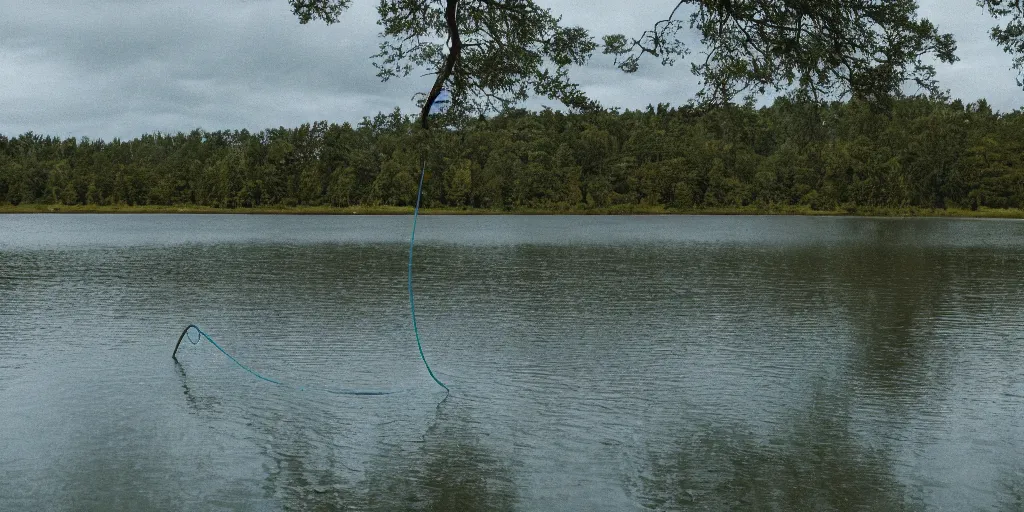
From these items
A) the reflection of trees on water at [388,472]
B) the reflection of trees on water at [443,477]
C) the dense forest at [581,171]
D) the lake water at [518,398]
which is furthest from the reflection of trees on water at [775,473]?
the dense forest at [581,171]

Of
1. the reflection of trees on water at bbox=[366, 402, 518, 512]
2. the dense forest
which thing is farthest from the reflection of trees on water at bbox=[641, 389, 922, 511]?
the dense forest

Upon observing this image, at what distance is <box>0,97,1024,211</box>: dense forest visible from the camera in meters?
112

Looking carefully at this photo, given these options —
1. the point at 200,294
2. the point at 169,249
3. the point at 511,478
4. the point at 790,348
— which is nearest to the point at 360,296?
the point at 200,294

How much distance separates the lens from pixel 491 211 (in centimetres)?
13112

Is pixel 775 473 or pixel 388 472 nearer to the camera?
pixel 775 473

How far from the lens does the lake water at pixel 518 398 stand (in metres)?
9.48

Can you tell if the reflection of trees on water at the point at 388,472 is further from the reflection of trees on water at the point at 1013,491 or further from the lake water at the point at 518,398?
the reflection of trees on water at the point at 1013,491

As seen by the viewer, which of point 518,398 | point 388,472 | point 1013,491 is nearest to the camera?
point 1013,491

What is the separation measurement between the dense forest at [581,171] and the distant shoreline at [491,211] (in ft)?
3.75

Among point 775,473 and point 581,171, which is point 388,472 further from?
point 581,171

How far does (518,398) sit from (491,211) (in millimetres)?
118161

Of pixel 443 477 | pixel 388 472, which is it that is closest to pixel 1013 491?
pixel 443 477

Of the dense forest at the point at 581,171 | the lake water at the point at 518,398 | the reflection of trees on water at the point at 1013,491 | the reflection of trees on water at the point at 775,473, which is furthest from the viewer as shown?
the dense forest at the point at 581,171

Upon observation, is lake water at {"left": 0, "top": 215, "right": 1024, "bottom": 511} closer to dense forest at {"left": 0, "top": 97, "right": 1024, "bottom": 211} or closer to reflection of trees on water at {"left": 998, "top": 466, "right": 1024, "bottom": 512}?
reflection of trees on water at {"left": 998, "top": 466, "right": 1024, "bottom": 512}
